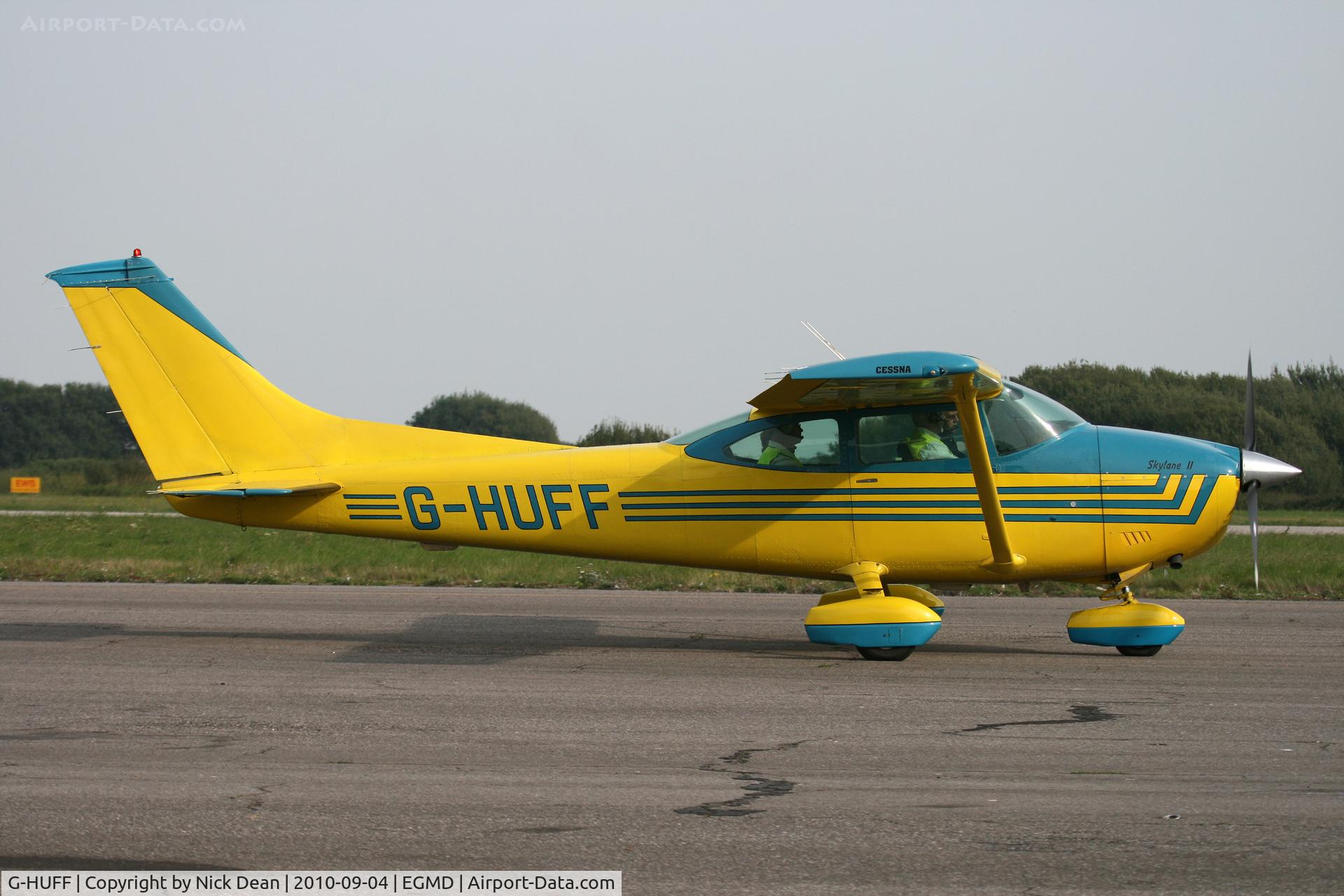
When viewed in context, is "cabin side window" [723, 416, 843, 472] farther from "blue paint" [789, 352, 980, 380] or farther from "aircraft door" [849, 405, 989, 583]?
"blue paint" [789, 352, 980, 380]

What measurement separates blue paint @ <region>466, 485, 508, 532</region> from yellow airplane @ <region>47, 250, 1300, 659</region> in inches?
0.9

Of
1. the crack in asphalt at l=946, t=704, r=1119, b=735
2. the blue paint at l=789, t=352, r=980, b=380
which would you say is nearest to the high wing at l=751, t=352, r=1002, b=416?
the blue paint at l=789, t=352, r=980, b=380

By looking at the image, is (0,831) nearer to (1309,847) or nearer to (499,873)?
(499,873)

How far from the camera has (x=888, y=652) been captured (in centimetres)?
963

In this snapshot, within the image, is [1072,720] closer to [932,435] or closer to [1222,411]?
[932,435]

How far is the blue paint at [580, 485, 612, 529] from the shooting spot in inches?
405

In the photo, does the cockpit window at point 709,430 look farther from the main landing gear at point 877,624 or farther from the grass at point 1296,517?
the grass at point 1296,517

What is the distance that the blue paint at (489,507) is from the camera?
33.9 ft

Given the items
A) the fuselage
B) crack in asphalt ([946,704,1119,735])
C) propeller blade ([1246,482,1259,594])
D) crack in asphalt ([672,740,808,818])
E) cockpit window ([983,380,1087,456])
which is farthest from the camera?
propeller blade ([1246,482,1259,594])

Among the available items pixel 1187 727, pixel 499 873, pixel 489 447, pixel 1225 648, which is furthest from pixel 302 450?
pixel 1225 648

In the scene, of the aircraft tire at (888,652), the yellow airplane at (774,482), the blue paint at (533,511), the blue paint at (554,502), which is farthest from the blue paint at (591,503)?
the aircraft tire at (888,652)

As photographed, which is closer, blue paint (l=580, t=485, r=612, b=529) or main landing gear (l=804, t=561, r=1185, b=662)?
main landing gear (l=804, t=561, r=1185, b=662)

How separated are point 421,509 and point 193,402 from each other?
2.41 metres

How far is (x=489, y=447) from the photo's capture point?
35.2ft
